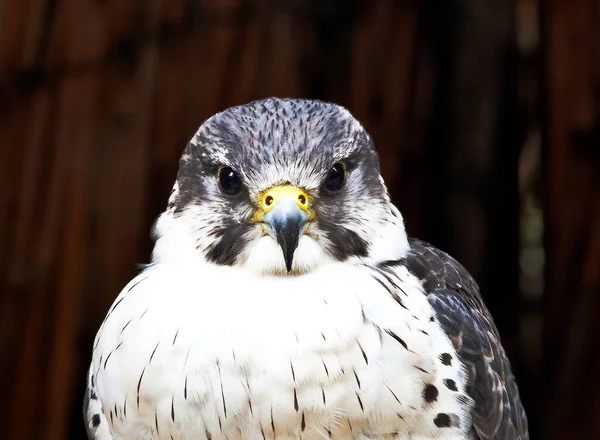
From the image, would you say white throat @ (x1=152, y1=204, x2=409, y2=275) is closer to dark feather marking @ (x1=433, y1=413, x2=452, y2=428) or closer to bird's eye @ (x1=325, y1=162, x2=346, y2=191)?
bird's eye @ (x1=325, y1=162, x2=346, y2=191)

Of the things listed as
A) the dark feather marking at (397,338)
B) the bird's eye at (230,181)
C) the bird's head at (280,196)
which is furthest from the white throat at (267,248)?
Result: the dark feather marking at (397,338)

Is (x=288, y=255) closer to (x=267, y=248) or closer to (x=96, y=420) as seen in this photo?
(x=267, y=248)

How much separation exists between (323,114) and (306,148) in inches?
5.6

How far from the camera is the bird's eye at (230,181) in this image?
7.06 feet

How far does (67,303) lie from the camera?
10.9 feet

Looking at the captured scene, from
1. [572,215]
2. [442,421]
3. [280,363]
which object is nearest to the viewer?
[280,363]

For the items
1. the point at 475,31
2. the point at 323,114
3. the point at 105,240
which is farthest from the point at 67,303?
the point at 475,31

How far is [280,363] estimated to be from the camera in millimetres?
1963

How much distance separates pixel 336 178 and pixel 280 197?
0.21 metres

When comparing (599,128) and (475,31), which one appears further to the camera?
(475,31)

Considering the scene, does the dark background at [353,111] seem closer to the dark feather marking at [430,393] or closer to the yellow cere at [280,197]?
the yellow cere at [280,197]

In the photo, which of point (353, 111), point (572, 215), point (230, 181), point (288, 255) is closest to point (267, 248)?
point (288, 255)

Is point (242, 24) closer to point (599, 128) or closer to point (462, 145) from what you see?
point (462, 145)

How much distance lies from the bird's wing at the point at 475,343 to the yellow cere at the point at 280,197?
388 mm
